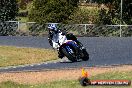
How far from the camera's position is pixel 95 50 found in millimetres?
27281

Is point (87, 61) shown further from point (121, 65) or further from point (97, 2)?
point (97, 2)

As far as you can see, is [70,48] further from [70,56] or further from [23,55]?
[23,55]

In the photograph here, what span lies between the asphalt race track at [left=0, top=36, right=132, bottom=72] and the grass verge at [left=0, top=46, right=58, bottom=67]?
106 centimetres

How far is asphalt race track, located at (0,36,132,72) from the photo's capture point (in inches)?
830

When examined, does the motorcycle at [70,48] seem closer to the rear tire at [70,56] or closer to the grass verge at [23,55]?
the rear tire at [70,56]

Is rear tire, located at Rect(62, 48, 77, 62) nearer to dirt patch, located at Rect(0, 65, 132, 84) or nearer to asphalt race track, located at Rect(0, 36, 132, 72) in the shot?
asphalt race track, located at Rect(0, 36, 132, 72)

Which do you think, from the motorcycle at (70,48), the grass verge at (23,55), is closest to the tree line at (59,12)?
the grass verge at (23,55)

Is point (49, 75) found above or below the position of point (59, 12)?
below

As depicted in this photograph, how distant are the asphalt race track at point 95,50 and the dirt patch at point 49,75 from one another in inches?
43.6

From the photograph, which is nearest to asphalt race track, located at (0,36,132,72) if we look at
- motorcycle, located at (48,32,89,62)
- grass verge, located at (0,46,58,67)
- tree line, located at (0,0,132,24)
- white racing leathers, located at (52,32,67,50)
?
motorcycle, located at (48,32,89,62)

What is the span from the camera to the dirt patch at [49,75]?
689 inches

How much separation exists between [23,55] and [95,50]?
4.63 m

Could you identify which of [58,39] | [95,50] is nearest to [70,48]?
[58,39]

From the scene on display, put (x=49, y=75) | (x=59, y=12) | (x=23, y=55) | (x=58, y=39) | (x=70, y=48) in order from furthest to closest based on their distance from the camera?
1. (x=59, y=12)
2. (x=23, y=55)
3. (x=70, y=48)
4. (x=58, y=39)
5. (x=49, y=75)
